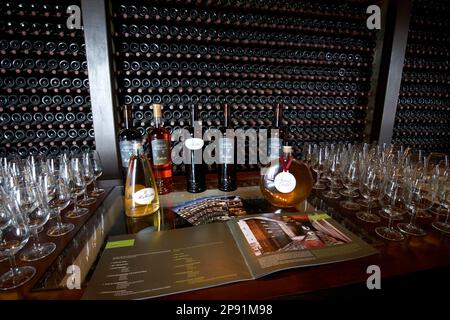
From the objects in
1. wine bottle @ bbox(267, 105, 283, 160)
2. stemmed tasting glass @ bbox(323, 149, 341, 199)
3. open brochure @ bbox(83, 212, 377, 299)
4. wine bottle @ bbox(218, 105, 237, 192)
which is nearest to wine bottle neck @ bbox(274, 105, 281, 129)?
wine bottle @ bbox(267, 105, 283, 160)

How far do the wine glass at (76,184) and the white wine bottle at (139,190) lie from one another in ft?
0.68

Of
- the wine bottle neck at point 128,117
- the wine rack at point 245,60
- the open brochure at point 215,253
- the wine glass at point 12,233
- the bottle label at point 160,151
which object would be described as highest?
the wine rack at point 245,60

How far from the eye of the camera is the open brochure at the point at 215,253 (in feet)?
1.96

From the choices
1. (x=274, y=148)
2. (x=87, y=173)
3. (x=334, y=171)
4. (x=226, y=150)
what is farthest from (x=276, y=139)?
(x=87, y=173)

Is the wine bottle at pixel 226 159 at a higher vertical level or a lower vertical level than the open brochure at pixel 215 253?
higher

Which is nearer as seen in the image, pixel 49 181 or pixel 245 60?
pixel 49 181

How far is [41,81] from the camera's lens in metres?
1.77

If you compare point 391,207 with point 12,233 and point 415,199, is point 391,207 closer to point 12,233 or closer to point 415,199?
point 415,199

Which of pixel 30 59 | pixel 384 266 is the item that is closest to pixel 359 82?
pixel 384 266

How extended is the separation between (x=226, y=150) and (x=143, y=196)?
441 mm

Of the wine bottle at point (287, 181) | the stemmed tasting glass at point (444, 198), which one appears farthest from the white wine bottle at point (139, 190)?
the stemmed tasting glass at point (444, 198)

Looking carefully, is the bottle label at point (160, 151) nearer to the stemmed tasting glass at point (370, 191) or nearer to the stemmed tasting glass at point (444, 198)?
the stemmed tasting glass at point (370, 191)

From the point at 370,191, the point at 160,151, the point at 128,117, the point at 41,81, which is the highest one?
the point at 41,81

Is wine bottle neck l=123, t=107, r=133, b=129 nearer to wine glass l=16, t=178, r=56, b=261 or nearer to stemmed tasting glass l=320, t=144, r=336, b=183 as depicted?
wine glass l=16, t=178, r=56, b=261
